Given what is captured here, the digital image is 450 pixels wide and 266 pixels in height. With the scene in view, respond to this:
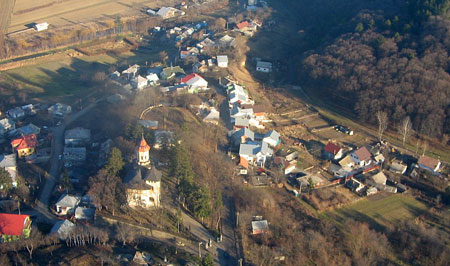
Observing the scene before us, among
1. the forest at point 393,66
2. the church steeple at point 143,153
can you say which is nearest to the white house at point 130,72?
Answer: the forest at point 393,66

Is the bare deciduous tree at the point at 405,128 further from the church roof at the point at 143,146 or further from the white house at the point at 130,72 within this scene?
the white house at the point at 130,72

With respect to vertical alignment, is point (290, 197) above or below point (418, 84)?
below

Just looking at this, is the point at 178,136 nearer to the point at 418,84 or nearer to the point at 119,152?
the point at 119,152

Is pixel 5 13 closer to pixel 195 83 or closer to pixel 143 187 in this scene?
pixel 195 83

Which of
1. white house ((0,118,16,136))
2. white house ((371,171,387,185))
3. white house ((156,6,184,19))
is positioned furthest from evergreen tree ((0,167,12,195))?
white house ((156,6,184,19))

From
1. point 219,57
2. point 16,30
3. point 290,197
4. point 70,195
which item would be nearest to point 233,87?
point 219,57

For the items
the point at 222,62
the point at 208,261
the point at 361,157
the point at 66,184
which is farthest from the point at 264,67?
the point at 208,261
